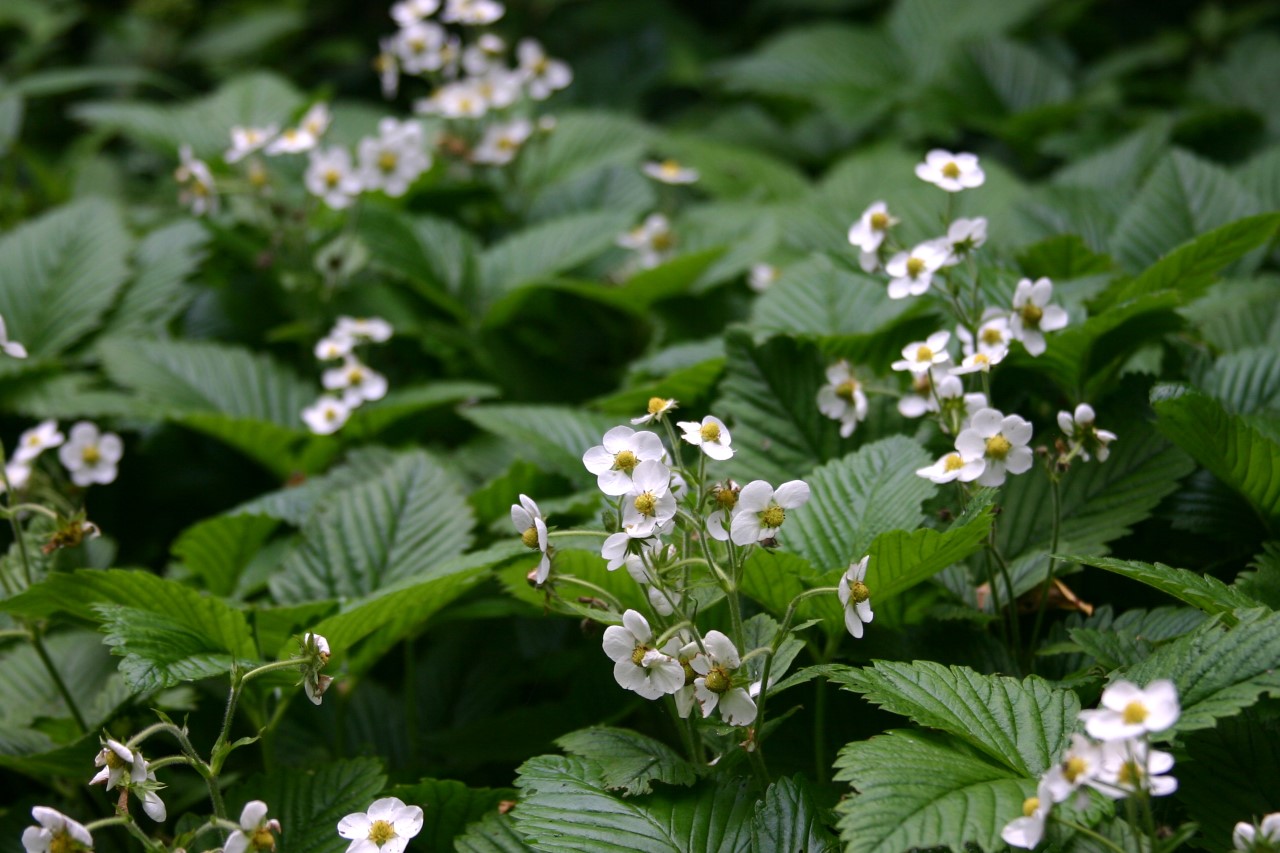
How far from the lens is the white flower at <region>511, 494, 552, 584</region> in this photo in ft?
4.04

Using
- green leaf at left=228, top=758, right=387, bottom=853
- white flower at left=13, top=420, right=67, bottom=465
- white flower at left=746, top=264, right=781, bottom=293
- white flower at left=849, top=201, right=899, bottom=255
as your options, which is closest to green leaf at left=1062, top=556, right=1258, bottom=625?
white flower at left=849, top=201, right=899, bottom=255

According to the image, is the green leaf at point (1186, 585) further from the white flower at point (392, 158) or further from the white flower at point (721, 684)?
the white flower at point (392, 158)

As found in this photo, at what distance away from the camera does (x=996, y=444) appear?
138cm

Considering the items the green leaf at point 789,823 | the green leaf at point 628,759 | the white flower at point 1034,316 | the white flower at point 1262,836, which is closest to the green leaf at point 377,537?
the green leaf at point 628,759

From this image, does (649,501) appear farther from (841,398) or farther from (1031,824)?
(841,398)

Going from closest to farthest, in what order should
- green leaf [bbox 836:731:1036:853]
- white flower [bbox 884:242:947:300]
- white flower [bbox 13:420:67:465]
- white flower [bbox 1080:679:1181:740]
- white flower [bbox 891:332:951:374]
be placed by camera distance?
white flower [bbox 1080:679:1181:740], green leaf [bbox 836:731:1036:853], white flower [bbox 891:332:951:374], white flower [bbox 884:242:947:300], white flower [bbox 13:420:67:465]

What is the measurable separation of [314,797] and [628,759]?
0.42 meters

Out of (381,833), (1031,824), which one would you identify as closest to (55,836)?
(381,833)

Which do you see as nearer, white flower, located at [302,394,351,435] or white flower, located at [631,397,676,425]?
white flower, located at [631,397,676,425]

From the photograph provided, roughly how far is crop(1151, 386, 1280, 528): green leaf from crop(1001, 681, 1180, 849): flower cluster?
21.4 inches

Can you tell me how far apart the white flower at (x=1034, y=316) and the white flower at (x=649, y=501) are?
0.60 metres

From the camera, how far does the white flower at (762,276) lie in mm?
2465

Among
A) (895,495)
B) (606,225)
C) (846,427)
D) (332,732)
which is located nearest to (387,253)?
(606,225)

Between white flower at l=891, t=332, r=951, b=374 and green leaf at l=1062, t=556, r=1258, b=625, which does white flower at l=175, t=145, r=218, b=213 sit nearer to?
white flower at l=891, t=332, r=951, b=374
